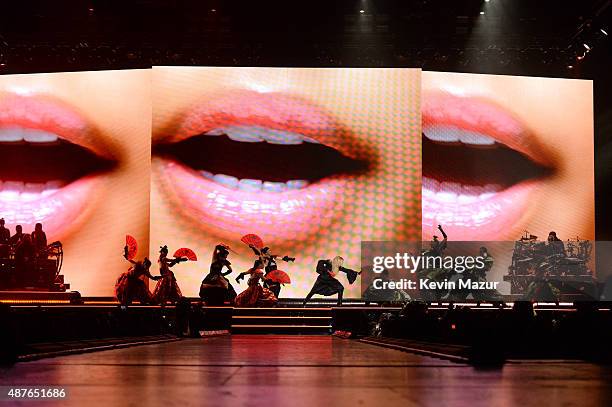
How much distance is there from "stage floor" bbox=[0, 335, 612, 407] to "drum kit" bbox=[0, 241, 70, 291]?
27.1ft

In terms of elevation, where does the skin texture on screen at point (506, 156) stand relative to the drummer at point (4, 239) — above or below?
above

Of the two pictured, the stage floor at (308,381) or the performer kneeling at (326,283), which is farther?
the performer kneeling at (326,283)

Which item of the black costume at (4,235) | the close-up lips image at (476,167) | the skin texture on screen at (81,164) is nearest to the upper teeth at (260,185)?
the skin texture on screen at (81,164)

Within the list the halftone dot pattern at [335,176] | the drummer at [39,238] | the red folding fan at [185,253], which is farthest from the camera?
the halftone dot pattern at [335,176]

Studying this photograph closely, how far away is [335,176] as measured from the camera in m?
14.1

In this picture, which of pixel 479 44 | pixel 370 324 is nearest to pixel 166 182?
pixel 370 324

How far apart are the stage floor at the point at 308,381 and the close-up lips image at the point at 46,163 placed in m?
9.28

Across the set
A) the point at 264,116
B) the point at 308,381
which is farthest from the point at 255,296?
the point at 308,381

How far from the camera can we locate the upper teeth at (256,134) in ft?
46.7

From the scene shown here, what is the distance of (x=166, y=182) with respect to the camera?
1406cm

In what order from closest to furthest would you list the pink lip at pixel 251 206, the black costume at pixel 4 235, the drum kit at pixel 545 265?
the drum kit at pixel 545 265 → the black costume at pixel 4 235 → the pink lip at pixel 251 206

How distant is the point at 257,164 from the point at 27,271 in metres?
4.49

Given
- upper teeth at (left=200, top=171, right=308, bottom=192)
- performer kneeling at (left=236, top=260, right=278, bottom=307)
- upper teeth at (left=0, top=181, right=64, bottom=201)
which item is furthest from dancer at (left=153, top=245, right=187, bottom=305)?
upper teeth at (left=0, top=181, right=64, bottom=201)

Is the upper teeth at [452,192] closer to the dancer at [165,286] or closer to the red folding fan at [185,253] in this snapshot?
the red folding fan at [185,253]
